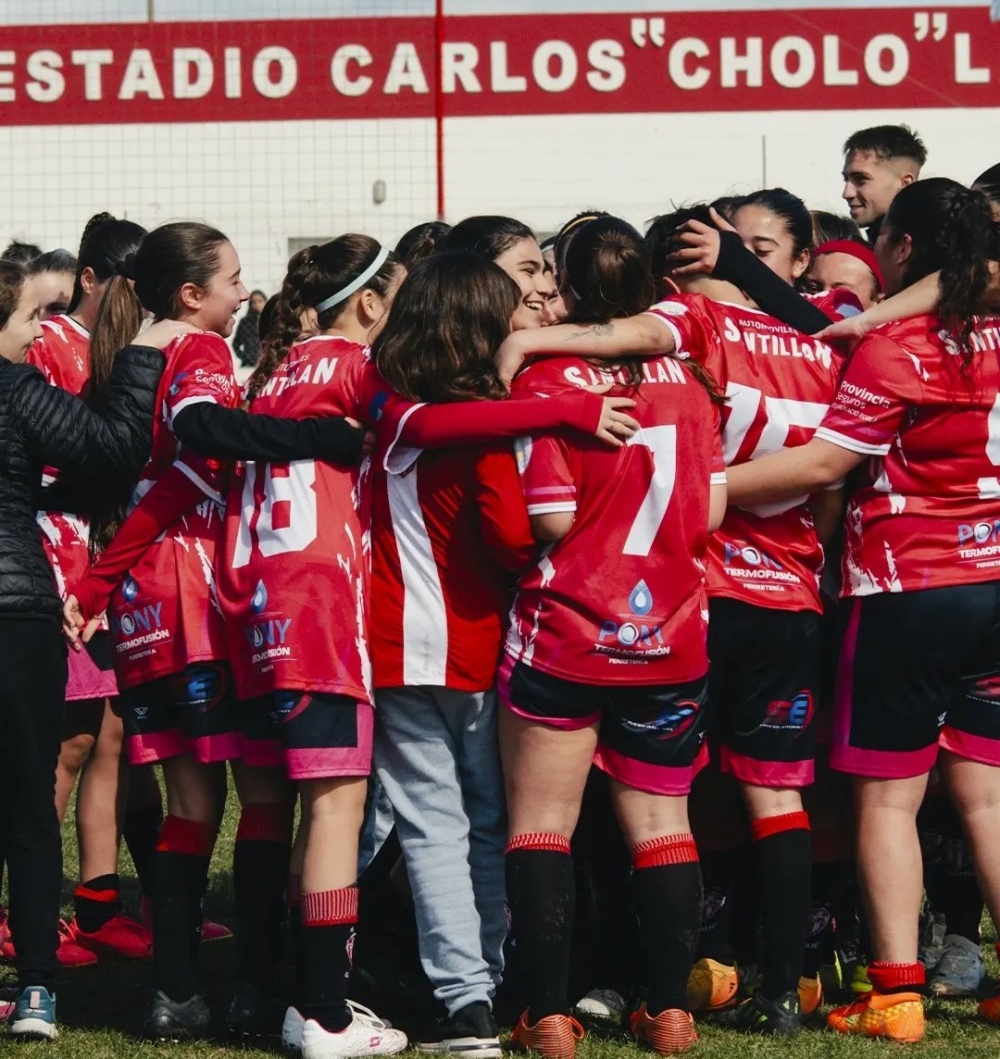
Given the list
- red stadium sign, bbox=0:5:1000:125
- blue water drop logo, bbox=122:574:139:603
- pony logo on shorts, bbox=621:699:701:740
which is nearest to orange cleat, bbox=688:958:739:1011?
pony logo on shorts, bbox=621:699:701:740

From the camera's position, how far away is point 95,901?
203 inches

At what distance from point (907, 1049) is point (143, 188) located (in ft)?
46.3

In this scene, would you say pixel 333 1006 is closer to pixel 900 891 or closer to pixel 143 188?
pixel 900 891

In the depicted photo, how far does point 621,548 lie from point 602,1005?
1265 millimetres

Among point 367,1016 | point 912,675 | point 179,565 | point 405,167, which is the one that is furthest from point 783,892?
A: point 405,167

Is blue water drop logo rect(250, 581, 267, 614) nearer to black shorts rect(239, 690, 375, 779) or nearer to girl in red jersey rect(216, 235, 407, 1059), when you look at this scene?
girl in red jersey rect(216, 235, 407, 1059)

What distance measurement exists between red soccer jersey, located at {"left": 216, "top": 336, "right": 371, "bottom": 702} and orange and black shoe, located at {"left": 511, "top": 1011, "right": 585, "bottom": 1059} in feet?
2.73

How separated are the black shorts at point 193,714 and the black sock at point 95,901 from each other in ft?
3.68

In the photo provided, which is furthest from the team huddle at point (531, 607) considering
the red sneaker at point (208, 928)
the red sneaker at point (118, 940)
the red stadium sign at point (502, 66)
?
the red stadium sign at point (502, 66)

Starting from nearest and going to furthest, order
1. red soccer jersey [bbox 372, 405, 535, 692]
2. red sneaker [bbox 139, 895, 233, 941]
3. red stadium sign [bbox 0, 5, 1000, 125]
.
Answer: red soccer jersey [bbox 372, 405, 535, 692], red sneaker [bbox 139, 895, 233, 941], red stadium sign [bbox 0, 5, 1000, 125]

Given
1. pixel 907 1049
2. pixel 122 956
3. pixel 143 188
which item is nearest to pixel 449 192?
pixel 143 188

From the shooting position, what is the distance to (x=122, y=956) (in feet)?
16.8

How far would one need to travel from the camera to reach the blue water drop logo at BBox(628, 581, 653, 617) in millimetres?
3803

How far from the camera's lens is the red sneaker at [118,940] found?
5.10 m
